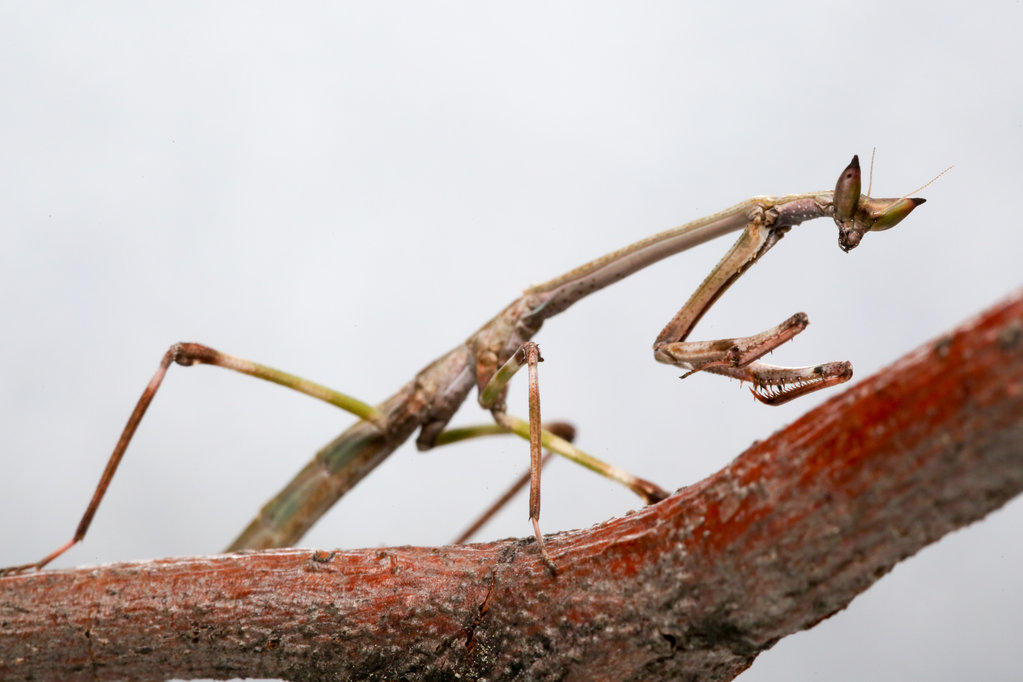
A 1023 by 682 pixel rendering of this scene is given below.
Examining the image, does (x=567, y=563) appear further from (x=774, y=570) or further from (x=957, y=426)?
(x=957, y=426)

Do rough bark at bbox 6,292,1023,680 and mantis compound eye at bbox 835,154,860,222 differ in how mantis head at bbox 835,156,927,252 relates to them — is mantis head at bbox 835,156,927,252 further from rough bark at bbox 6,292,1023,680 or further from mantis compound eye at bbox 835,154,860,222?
rough bark at bbox 6,292,1023,680

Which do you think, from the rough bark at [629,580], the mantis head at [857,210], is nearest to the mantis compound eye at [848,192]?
the mantis head at [857,210]

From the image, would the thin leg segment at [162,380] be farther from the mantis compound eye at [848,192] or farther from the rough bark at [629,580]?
the mantis compound eye at [848,192]

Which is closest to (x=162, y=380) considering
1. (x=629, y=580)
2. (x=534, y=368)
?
(x=534, y=368)

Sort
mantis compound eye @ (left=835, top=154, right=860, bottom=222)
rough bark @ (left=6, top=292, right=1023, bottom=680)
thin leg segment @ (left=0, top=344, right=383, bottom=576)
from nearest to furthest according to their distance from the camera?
1. rough bark @ (left=6, top=292, right=1023, bottom=680)
2. mantis compound eye @ (left=835, top=154, right=860, bottom=222)
3. thin leg segment @ (left=0, top=344, right=383, bottom=576)

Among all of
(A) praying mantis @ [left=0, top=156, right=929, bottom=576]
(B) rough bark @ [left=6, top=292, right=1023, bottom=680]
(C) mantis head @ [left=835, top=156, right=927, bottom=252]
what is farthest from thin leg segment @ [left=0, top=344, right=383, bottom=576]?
(C) mantis head @ [left=835, top=156, right=927, bottom=252]

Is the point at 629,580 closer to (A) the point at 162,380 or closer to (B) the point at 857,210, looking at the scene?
(B) the point at 857,210

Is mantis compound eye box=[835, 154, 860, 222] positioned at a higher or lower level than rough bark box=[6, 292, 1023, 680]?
higher

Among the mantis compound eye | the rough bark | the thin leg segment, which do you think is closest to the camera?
the rough bark
